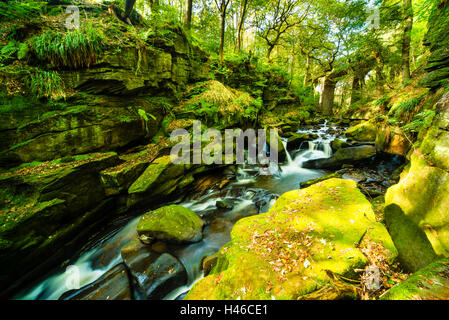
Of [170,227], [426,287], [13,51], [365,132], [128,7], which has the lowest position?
[170,227]

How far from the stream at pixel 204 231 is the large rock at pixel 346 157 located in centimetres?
52

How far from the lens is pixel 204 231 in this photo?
187 inches

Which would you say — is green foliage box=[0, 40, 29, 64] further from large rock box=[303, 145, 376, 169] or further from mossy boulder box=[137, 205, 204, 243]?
large rock box=[303, 145, 376, 169]

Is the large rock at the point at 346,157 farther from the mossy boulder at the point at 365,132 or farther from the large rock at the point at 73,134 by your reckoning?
the large rock at the point at 73,134

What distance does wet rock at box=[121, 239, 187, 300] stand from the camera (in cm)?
315

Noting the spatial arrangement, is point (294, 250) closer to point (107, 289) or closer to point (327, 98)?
point (107, 289)

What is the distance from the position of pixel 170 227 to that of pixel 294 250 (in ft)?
9.76

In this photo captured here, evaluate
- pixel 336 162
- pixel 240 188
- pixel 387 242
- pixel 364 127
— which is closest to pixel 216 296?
pixel 387 242

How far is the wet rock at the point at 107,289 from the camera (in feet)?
10.1

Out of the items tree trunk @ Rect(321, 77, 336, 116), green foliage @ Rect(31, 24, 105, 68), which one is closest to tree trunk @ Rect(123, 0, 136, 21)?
green foliage @ Rect(31, 24, 105, 68)

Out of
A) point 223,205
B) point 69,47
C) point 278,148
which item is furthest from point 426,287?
point 69,47

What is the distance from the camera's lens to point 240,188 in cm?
695

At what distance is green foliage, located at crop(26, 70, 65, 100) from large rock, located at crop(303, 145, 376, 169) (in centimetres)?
1062
